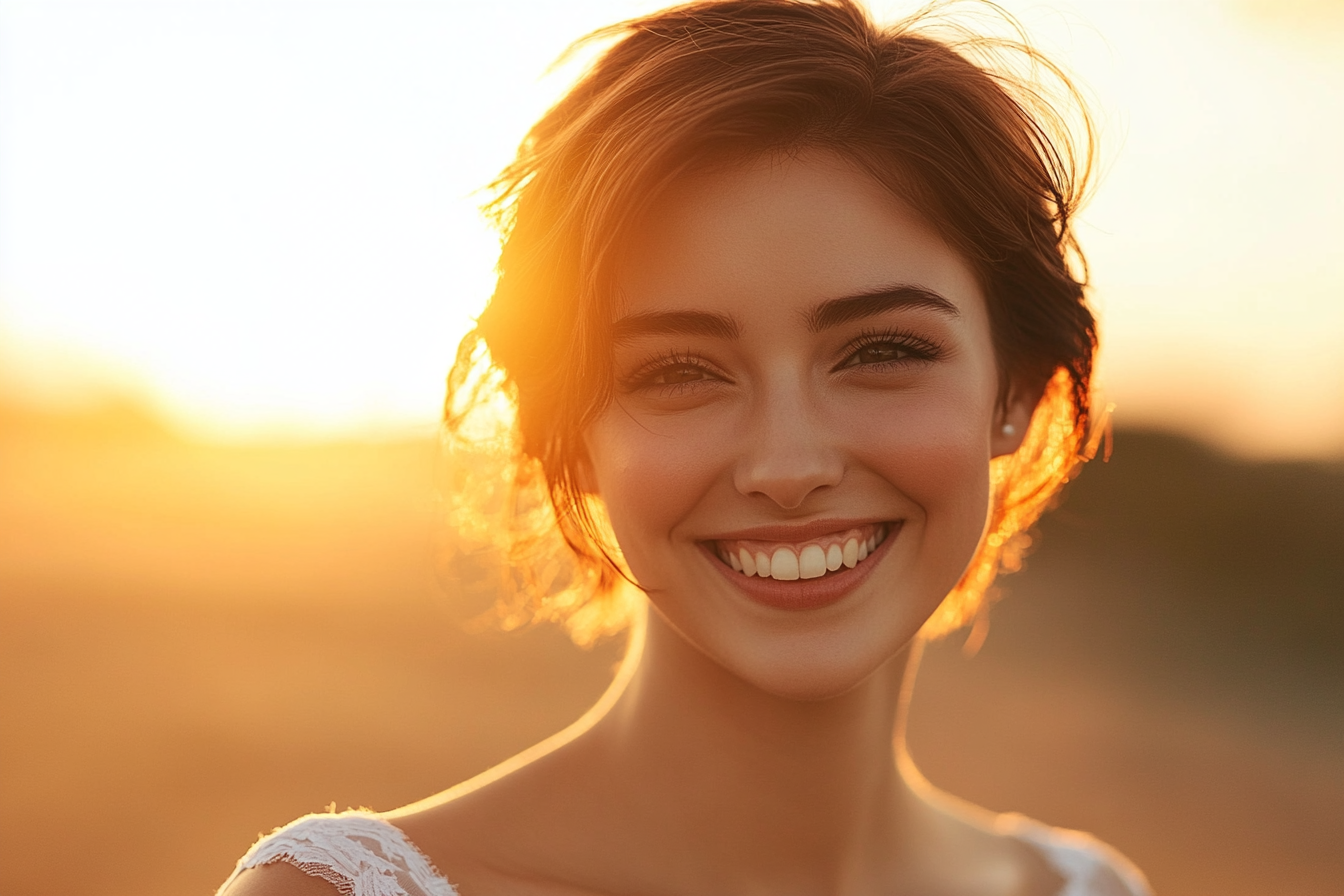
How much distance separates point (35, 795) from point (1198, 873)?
9.97 meters

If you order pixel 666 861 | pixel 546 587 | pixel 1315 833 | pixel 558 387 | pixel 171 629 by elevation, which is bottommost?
pixel 171 629

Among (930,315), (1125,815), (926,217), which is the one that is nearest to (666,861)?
(930,315)

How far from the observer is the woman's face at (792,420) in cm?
218

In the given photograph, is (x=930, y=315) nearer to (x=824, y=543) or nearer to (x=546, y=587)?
(x=824, y=543)

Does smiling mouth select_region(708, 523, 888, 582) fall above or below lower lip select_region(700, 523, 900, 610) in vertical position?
above

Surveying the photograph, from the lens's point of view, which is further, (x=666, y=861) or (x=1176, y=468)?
(x=1176, y=468)

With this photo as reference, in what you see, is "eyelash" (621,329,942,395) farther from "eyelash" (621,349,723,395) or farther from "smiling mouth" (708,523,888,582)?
"smiling mouth" (708,523,888,582)

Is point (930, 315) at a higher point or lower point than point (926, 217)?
lower

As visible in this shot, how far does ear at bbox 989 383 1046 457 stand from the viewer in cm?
264

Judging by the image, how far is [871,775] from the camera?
8.93 feet

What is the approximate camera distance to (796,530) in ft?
7.34

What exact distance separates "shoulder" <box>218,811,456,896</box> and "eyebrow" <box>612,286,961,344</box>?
40.7 inches

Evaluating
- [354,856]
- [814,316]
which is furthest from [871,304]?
[354,856]

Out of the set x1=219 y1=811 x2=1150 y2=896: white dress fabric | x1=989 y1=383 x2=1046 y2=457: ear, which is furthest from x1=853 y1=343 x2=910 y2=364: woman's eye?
x1=219 y1=811 x2=1150 y2=896: white dress fabric
